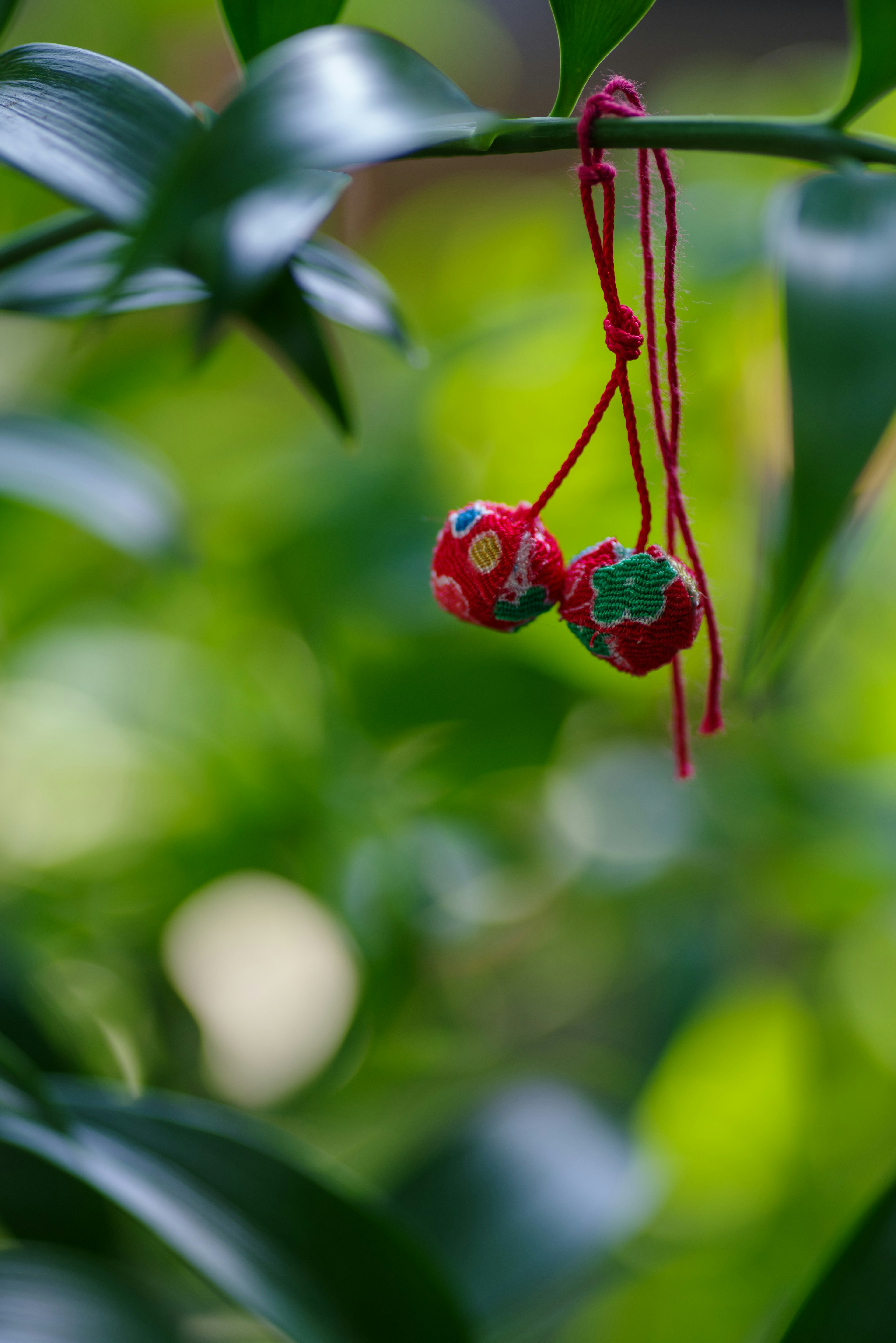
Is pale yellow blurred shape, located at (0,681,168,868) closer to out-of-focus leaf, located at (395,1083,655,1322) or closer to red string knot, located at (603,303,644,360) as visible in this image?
out-of-focus leaf, located at (395,1083,655,1322)

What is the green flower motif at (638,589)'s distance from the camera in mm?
290

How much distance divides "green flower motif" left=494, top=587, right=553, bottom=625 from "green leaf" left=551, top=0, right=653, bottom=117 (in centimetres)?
14

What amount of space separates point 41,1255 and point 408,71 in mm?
502

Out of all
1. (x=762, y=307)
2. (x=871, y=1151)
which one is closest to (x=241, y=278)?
(x=762, y=307)

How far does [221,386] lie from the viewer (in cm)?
119

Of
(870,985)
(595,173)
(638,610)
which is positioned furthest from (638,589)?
(870,985)

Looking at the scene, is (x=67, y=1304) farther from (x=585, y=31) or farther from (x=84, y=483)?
(x=585, y=31)

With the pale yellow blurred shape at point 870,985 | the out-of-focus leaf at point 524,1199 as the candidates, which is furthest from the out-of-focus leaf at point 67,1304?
the pale yellow blurred shape at point 870,985

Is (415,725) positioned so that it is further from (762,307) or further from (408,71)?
(408,71)

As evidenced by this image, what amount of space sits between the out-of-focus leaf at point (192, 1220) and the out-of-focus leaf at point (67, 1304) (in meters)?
0.06

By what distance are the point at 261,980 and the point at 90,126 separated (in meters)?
0.85

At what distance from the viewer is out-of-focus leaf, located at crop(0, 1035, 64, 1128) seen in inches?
15.5

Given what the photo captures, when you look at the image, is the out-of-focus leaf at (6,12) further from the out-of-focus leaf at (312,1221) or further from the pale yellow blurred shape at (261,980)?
the pale yellow blurred shape at (261,980)

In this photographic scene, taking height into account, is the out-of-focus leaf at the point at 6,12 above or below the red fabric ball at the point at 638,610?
above
